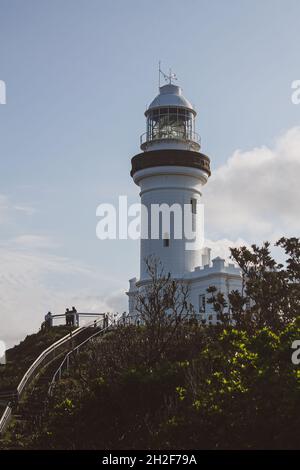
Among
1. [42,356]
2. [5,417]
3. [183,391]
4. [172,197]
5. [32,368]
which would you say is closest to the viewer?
[183,391]

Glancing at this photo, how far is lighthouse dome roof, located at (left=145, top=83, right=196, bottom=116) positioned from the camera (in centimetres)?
4616

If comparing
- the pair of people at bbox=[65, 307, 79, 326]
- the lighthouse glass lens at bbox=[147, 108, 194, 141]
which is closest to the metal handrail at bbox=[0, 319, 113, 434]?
the pair of people at bbox=[65, 307, 79, 326]

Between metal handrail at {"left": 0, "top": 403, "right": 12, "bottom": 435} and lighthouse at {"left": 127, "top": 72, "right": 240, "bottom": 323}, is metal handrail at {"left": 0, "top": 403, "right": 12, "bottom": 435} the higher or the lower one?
the lower one

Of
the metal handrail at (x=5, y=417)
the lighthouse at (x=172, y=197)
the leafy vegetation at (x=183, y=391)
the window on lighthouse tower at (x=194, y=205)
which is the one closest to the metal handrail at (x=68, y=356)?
the leafy vegetation at (x=183, y=391)

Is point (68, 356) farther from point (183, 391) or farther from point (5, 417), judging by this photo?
point (183, 391)

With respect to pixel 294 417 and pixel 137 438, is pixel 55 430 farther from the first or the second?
pixel 294 417

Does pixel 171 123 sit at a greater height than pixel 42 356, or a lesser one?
greater

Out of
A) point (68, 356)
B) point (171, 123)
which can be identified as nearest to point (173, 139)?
point (171, 123)

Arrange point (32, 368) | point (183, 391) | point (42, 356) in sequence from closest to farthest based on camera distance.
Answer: point (183, 391), point (32, 368), point (42, 356)

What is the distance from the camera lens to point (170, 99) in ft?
152

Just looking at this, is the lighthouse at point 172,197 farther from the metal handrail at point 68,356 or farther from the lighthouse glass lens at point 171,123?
the metal handrail at point 68,356

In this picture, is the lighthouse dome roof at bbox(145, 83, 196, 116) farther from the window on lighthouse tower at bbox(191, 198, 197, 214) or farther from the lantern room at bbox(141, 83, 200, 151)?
the window on lighthouse tower at bbox(191, 198, 197, 214)
